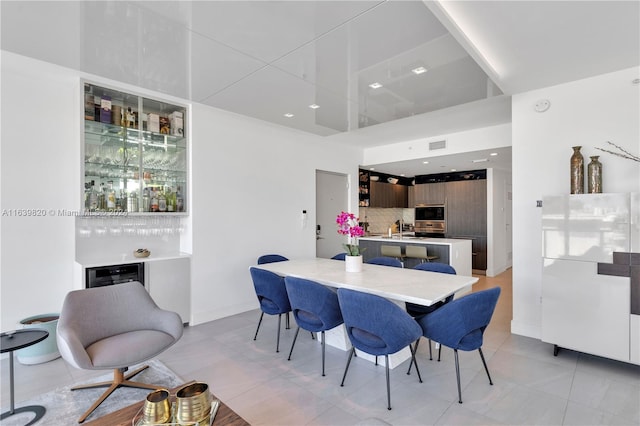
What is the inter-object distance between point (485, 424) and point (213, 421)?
Result: 1.74 m

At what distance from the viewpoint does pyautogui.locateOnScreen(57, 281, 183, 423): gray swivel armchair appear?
2.15 meters

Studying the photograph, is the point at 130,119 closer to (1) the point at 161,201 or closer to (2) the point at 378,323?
(1) the point at 161,201

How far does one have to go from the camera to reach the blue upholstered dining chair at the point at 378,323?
2.19m

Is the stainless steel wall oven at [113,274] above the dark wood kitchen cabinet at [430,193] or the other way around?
the other way around

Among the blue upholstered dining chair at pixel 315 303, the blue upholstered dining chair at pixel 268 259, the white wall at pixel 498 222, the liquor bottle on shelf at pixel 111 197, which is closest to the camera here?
the blue upholstered dining chair at pixel 315 303

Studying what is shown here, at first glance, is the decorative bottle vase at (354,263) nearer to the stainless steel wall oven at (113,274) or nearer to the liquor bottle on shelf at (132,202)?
the stainless steel wall oven at (113,274)

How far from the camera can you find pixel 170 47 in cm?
266

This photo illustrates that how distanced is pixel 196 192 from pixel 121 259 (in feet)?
3.71

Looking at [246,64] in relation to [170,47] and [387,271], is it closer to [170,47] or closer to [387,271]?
[170,47]

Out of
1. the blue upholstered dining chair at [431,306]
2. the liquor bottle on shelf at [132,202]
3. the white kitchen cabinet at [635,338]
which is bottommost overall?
the white kitchen cabinet at [635,338]

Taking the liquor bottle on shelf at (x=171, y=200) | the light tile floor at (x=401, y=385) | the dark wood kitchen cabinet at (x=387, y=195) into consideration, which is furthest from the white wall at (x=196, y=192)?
the dark wood kitchen cabinet at (x=387, y=195)

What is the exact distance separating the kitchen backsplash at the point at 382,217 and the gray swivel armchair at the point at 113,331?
556cm

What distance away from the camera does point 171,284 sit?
3.85 meters

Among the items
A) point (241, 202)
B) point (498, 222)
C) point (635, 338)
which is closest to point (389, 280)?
point (635, 338)
